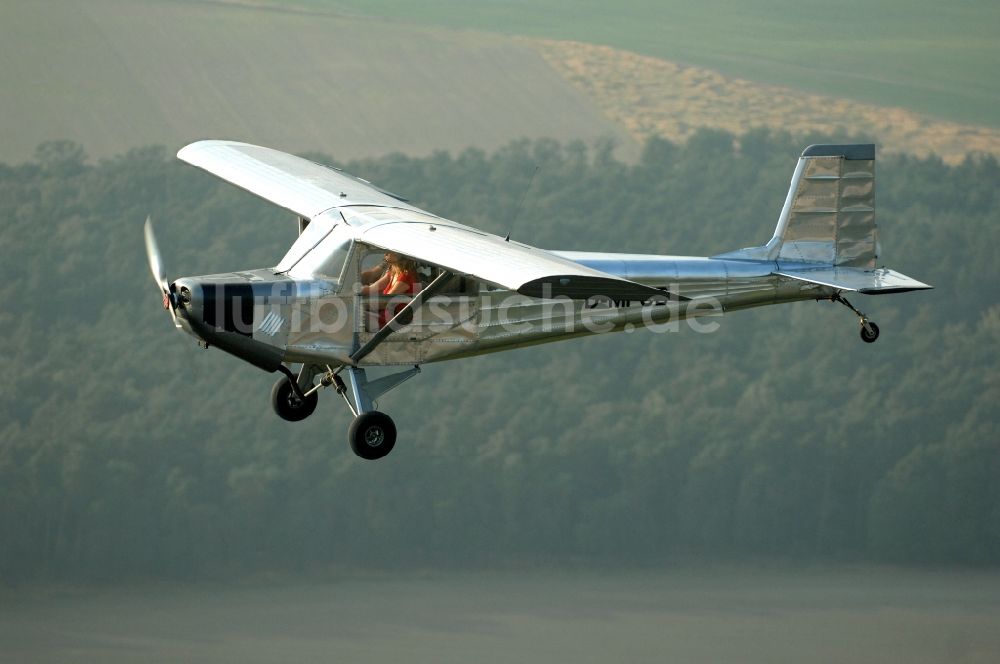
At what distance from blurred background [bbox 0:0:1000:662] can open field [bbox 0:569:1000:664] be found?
0.92 feet

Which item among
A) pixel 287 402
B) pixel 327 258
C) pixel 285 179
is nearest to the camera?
pixel 327 258

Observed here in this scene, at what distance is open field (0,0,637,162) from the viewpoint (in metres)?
123

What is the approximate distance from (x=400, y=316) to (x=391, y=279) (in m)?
0.45

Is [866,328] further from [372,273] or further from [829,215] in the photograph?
[372,273]

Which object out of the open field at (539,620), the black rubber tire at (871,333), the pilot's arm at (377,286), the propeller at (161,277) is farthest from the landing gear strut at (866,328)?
the open field at (539,620)

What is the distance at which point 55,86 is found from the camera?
407ft

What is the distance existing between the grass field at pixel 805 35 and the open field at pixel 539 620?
36.3m

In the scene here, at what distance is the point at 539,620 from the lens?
111 m

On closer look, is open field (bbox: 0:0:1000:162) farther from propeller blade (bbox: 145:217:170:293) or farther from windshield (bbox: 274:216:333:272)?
windshield (bbox: 274:216:333:272)

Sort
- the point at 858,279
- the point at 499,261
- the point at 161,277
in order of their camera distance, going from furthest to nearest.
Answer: the point at 858,279, the point at 161,277, the point at 499,261

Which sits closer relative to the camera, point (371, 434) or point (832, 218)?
point (371, 434)

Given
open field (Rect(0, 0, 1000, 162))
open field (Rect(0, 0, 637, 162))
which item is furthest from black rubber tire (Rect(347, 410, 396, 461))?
open field (Rect(0, 0, 637, 162))

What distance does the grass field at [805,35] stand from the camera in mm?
116062

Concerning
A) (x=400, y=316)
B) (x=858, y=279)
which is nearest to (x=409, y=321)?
Result: (x=400, y=316)
